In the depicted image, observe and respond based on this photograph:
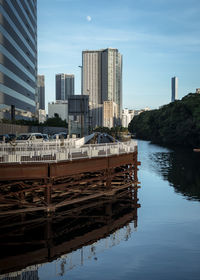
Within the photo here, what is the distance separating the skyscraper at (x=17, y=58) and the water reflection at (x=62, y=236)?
224ft

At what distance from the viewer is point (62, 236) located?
81.0 ft

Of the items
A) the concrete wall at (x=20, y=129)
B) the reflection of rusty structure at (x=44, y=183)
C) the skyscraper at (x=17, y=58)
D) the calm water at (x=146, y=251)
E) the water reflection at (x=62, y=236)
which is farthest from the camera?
the skyscraper at (x=17, y=58)

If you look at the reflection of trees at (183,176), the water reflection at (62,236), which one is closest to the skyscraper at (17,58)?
the reflection of trees at (183,176)

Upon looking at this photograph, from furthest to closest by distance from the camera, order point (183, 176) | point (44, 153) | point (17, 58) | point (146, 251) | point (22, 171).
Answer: point (17, 58), point (183, 176), point (44, 153), point (22, 171), point (146, 251)

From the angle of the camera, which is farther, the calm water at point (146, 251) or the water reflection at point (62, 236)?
the water reflection at point (62, 236)

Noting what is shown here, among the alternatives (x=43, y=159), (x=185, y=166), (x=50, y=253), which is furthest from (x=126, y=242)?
(x=185, y=166)

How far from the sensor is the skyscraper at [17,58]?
301ft

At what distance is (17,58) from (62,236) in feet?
310

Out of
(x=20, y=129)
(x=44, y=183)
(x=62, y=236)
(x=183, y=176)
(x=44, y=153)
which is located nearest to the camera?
(x=62, y=236)

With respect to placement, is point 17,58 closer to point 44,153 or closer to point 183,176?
point 183,176

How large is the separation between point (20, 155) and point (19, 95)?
301 ft

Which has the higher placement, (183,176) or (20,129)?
(20,129)

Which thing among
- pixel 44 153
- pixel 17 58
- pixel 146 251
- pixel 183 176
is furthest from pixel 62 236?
pixel 17 58

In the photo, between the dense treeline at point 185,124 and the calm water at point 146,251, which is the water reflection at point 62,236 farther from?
the dense treeline at point 185,124
